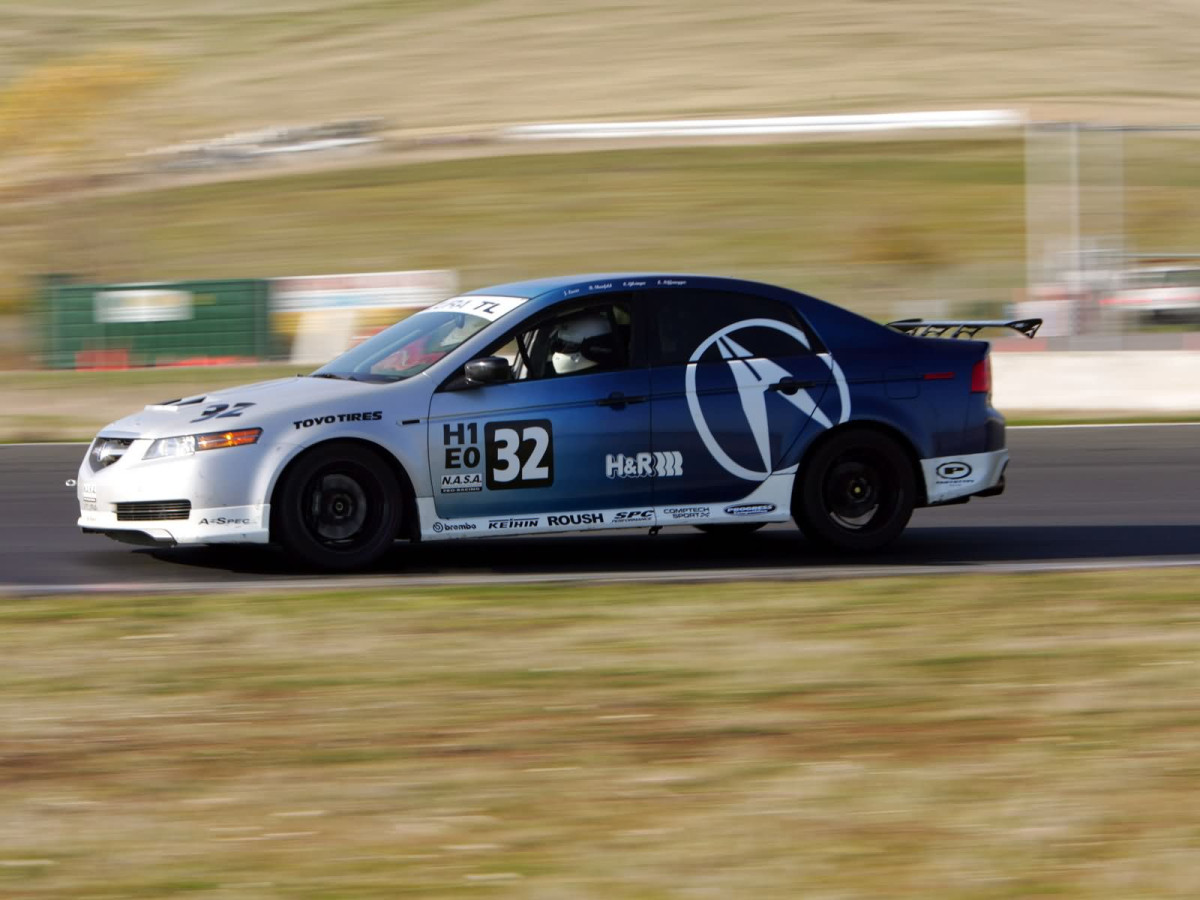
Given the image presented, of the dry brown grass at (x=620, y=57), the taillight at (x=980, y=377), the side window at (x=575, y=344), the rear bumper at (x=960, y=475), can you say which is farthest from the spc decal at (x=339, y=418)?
the dry brown grass at (x=620, y=57)

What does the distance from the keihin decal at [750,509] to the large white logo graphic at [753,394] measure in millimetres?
142

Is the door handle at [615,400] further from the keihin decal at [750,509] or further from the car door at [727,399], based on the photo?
the keihin decal at [750,509]

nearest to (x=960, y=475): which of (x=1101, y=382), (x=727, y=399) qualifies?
(x=727, y=399)

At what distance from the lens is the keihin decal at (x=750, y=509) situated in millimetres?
9501

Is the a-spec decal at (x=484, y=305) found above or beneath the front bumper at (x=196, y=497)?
above

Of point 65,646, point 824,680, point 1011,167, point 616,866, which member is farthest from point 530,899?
point 1011,167

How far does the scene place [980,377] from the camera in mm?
9984

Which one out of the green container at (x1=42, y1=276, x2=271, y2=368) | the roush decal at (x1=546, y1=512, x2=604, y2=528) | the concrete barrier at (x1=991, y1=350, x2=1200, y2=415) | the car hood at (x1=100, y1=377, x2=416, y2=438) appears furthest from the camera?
the green container at (x1=42, y1=276, x2=271, y2=368)

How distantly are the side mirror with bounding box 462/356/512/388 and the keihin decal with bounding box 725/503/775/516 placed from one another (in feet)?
4.52

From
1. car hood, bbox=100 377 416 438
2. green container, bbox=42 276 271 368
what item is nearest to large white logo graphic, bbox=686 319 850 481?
car hood, bbox=100 377 416 438

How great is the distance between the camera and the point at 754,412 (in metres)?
9.49

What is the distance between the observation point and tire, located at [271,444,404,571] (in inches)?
351

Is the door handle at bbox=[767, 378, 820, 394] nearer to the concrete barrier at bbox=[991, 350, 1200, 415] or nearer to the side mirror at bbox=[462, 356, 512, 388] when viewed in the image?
the side mirror at bbox=[462, 356, 512, 388]

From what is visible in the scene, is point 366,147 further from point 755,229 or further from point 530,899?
point 530,899
